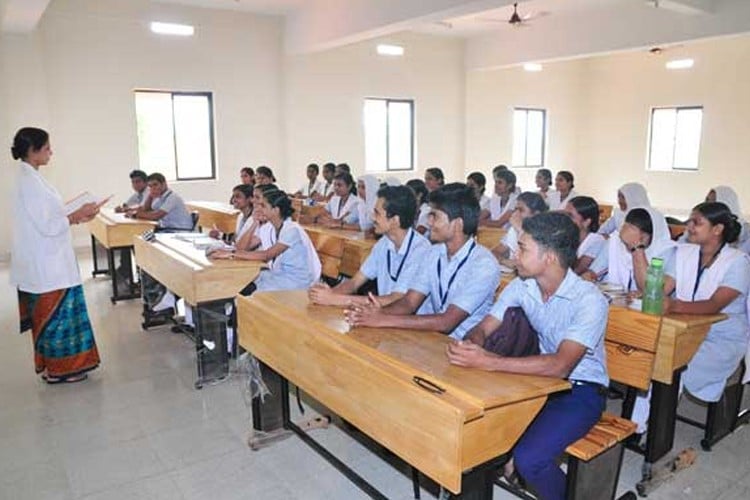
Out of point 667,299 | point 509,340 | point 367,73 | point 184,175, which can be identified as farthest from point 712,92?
point 509,340

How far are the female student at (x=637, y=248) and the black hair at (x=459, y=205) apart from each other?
3.24ft

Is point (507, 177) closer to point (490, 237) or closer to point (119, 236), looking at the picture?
point (490, 237)

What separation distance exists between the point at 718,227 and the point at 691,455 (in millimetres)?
1039

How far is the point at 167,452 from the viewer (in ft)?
8.98

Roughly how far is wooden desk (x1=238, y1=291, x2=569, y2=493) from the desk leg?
98cm

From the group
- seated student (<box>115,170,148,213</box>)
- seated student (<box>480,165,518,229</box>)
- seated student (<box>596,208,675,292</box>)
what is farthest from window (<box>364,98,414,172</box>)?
seated student (<box>596,208,675,292</box>)

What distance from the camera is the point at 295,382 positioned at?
2377 mm

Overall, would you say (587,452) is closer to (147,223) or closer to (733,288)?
(733,288)

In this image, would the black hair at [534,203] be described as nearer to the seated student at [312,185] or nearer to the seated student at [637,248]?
the seated student at [637,248]

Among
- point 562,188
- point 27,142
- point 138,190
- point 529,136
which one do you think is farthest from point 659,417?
point 529,136

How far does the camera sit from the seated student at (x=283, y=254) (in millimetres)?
3520

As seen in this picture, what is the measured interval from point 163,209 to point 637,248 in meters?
4.21

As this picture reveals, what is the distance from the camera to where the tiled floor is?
2.44m

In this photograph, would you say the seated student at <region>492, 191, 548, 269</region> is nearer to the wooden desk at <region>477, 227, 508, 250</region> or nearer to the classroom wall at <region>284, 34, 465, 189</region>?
the wooden desk at <region>477, 227, 508, 250</region>
